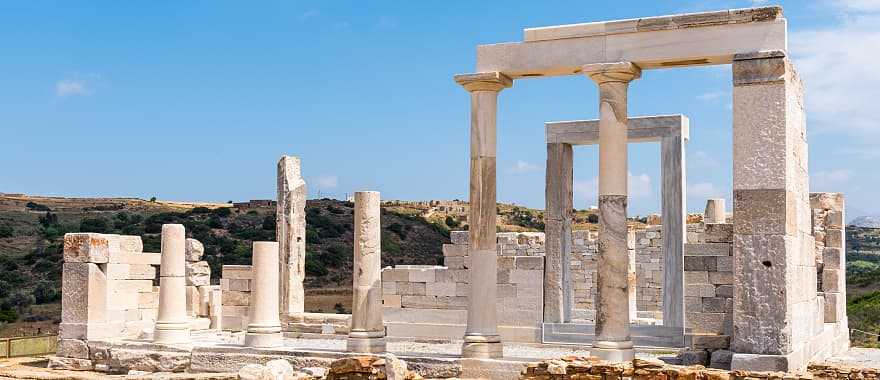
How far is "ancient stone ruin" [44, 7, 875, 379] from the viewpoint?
49.4 ft

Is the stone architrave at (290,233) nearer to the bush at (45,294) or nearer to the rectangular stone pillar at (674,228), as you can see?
the rectangular stone pillar at (674,228)

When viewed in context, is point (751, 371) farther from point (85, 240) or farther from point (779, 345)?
point (85, 240)

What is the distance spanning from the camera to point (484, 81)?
1705cm

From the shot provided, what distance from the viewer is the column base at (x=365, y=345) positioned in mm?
17906

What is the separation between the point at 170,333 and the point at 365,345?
192 inches

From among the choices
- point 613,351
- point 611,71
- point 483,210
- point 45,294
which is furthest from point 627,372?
point 45,294

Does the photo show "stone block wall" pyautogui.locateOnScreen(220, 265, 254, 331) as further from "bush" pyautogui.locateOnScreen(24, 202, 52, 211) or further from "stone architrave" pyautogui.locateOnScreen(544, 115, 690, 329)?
"bush" pyautogui.locateOnScreen(24, 202, 52, 211)

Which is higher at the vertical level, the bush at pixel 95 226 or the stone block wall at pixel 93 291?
the bush at pixel 95 226

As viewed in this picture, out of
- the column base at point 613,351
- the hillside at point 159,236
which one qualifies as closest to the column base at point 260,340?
the column base at point 613,351

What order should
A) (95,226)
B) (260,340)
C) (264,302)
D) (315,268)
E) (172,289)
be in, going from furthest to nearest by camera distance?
1. (95,226)
2. (315,268)
3. (172,289)
4. (264,302)
5. (260,340)

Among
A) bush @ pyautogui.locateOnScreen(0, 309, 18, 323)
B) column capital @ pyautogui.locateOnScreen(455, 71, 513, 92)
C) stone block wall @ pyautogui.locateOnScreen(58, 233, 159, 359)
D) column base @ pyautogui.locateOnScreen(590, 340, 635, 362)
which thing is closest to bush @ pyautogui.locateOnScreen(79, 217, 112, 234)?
bush @ pyautogui.locateOnScreen(0, 309, 18, 323)

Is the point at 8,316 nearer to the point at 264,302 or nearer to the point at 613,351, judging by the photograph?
the point at 264,302

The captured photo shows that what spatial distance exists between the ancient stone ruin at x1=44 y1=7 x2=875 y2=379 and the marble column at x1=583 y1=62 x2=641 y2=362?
2 cm

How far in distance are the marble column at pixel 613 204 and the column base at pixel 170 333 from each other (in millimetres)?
8899
